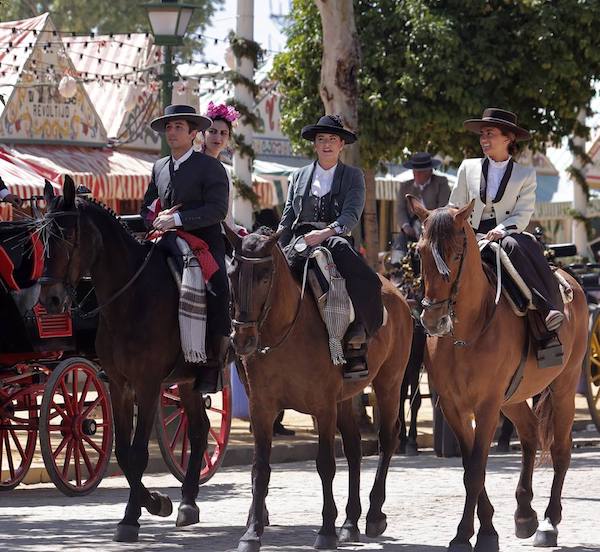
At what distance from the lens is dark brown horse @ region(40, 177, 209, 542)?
33.3ft

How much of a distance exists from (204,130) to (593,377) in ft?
25.6

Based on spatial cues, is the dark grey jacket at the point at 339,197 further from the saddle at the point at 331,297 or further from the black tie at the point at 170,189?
the black tie at the point at 170,189

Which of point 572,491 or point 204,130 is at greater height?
point 204,130

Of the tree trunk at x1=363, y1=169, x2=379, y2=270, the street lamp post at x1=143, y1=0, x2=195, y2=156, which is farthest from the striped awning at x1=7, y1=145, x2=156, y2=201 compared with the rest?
the street lamp post at x1=143, y1=0, x2=195, y2=156

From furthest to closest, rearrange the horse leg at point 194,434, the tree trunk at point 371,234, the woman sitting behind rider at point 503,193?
the tree trunk at point 371,234
the horse leg at point 194,434
the woman sitting behind rider at point 503,193

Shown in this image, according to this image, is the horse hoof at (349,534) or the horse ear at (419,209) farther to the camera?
the horse hoof at (349,534)

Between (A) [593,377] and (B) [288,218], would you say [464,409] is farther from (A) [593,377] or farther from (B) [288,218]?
(A) [593,377]

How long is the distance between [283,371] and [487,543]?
5.31 ft

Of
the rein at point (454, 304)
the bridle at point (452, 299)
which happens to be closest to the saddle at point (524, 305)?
the rein at point (454, 304)

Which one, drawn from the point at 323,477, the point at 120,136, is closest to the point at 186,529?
the point at 323,477

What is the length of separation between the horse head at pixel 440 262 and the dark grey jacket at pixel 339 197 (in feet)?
4.43

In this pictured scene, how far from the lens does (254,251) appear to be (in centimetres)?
927

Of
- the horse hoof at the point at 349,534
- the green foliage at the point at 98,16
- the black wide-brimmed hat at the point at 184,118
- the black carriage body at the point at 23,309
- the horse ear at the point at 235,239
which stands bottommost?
the horse hoof at the point at 349,534

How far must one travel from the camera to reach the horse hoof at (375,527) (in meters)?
9.99
